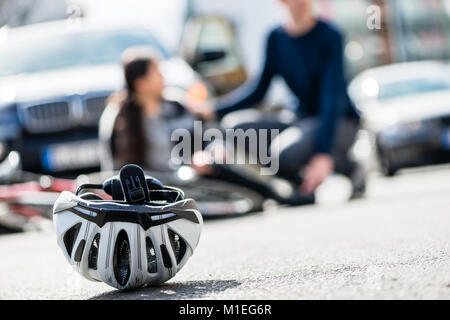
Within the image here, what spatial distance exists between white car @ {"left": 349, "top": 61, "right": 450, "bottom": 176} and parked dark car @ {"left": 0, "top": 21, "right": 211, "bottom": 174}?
326cm

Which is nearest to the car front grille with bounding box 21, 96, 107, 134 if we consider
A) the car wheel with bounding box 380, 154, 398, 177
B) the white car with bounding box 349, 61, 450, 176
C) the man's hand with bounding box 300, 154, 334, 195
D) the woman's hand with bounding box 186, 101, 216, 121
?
the woman's hand with bounding box 186, 101, 216, 121

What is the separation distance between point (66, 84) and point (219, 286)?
→ 16.1 feet

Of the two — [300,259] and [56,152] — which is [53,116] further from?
[300,259]

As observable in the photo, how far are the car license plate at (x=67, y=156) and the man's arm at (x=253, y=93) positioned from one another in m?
1.13

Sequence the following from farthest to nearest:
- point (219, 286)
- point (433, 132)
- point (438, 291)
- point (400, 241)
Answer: point (433, 132)
point (400, 241)
point (219, 286)
point (438, 291)

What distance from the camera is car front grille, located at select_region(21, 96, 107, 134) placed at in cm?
826

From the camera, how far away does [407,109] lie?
1254 cm

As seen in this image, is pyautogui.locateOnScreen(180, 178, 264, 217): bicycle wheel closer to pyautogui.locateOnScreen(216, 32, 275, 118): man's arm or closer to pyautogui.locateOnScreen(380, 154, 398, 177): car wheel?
pyautogui.locateOnScreen(216, 32, 275, 118): man's arm

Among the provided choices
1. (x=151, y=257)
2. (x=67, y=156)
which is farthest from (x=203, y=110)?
(x=151, y=257)

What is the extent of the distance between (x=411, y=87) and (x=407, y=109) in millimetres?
1032

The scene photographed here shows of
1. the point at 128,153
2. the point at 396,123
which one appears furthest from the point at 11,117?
the point at 396,123

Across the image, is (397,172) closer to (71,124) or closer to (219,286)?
(71,124)

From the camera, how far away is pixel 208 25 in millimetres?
12297

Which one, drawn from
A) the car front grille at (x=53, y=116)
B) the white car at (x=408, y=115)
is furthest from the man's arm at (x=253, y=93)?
the white car at (x=408, y=115)
